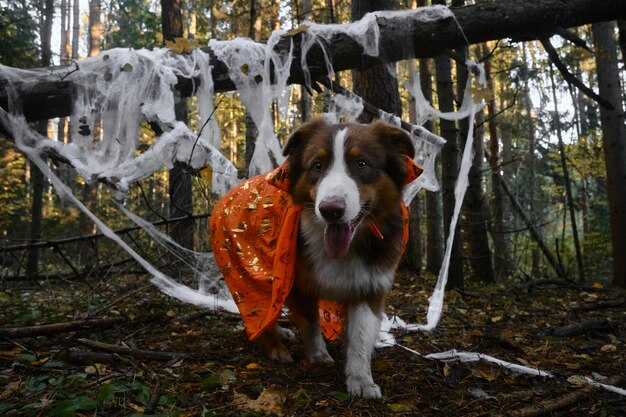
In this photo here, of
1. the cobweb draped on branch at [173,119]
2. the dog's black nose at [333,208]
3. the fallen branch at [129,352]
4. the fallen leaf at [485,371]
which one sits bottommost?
the fallen leaf at [485,371]

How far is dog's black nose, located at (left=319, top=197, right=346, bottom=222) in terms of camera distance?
259 cm

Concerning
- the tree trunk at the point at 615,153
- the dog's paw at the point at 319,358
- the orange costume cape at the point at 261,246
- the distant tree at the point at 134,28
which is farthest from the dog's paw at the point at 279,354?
the distant tree at the point at 134,28

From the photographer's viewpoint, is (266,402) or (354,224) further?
(354,224)

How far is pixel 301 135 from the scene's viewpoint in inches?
131

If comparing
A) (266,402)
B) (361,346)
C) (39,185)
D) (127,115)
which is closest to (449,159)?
(127,115)

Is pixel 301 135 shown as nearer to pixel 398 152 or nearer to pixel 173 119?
pixel 398 152

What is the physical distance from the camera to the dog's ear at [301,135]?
3.31 metres

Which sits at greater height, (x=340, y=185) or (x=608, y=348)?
(x=340, y=185)

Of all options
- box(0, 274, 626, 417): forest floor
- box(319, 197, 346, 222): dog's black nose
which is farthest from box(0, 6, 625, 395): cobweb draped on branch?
box(319, 197, 346, 222): dog's black nose

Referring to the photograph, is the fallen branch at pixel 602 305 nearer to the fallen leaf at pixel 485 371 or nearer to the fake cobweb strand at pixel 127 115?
the fallen leaf at pixel 485 371

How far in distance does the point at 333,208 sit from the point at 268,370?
1.41 m

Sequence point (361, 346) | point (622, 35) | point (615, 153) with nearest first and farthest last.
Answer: point (361, 346) < point (622, 35) < point (615, 153)

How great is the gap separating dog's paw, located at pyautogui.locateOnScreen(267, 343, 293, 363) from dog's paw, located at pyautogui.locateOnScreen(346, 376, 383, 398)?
0.85 metres

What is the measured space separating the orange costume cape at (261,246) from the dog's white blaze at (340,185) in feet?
1.32
